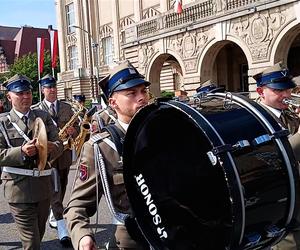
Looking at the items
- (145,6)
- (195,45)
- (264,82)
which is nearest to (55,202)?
(264,82)

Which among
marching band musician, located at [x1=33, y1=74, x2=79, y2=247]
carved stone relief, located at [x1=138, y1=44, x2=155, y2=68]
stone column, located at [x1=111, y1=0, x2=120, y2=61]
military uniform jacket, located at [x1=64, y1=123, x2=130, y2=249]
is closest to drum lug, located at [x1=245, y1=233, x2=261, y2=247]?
military uniform jacket, located at [x1=64, y1=123, x2=130, y2=249]

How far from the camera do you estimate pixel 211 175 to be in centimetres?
201

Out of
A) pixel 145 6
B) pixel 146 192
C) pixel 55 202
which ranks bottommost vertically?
pixel 55 202

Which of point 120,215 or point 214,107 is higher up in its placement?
point 214,107

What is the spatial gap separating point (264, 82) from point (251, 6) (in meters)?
16.3

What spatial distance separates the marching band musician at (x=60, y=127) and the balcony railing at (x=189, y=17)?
13362 millimetres

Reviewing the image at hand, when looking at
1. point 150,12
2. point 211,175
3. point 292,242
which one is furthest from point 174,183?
point 150,12

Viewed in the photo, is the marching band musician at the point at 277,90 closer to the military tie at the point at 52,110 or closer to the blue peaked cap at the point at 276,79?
the blue peaked cap at the point at 276,79

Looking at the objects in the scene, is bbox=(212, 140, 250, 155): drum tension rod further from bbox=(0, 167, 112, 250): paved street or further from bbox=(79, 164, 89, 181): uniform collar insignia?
bbox=(0, 167, 112, 250): paved street

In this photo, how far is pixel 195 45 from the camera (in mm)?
22953

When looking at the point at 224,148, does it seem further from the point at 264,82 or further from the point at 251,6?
the point at 251,6

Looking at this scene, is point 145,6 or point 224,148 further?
point 145,6

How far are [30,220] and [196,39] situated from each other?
64.6 ft

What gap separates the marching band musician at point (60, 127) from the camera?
5660 mm
